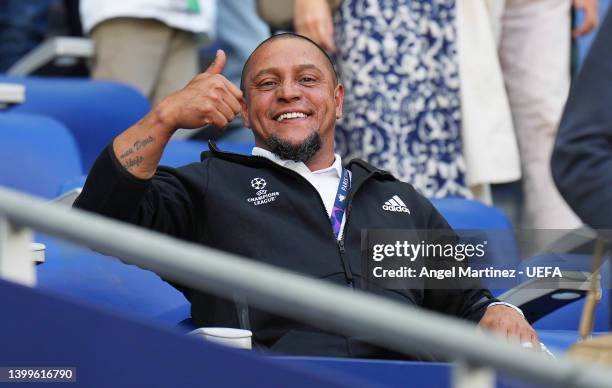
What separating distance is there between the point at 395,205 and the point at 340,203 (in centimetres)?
16

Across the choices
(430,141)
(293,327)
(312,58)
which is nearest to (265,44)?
(312,58)

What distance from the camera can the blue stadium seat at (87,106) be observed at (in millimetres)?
5312

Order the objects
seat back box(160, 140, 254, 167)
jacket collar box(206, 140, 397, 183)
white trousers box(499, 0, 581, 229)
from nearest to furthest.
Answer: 1. jacket collar box(206, 140, 397, 183)
2. seat back box(160, 140, 254, 167)
3. white trousers box(499, 0, 581, 229)

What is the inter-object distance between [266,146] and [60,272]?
621 millimetres

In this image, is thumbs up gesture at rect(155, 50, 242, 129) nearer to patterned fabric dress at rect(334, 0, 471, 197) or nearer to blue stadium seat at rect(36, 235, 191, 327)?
blue stadium seat at rect(36, 235, 191, 327)

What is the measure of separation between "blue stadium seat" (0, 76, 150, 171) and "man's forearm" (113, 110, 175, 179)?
1.94 m

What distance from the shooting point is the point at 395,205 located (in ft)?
12.3

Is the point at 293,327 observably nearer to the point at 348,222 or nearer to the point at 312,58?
the point at 348,222

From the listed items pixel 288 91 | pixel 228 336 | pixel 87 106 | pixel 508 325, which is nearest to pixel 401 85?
pixel 87 106

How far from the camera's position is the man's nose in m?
3.84

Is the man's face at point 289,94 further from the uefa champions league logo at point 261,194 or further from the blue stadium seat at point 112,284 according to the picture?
the blue stadium seat at point 112,284

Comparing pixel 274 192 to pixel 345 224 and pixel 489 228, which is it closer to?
pixel 345 224

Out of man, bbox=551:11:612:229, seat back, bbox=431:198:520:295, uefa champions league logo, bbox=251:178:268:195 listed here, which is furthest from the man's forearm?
man, bbox=551:11:612:229

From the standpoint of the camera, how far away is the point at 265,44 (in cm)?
393
